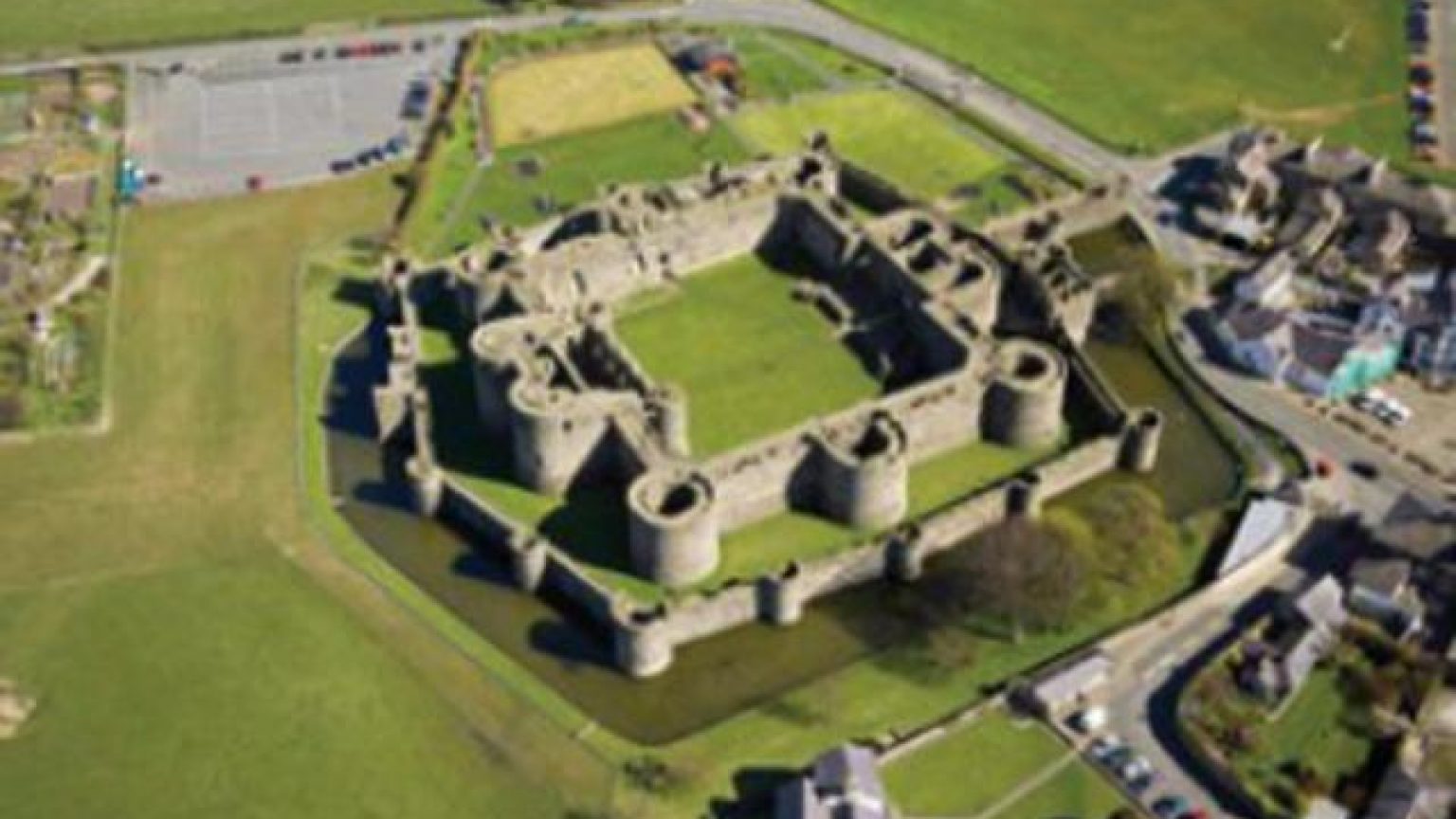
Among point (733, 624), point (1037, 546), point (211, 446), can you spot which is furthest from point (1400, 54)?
point (211, 446)

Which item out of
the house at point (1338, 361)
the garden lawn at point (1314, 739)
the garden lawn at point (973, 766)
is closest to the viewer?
the garden lawn at point (973, 766)

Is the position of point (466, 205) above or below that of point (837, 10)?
below

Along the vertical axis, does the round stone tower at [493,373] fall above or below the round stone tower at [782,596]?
above

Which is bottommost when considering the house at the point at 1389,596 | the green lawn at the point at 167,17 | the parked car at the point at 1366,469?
the house at the point at 1389,596

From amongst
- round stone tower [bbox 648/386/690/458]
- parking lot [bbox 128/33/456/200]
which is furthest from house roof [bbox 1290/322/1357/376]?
parking lot [bbox 128/33/456/200]

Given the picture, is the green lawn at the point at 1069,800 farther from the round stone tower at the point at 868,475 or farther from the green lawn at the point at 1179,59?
the green lawn at the point at 1179,59

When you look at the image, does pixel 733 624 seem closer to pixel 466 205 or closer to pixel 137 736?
pixel 137 736

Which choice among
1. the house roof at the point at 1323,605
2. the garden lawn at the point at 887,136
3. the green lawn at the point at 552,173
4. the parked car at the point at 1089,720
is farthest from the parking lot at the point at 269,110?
the house roof at the point at 1323,605
